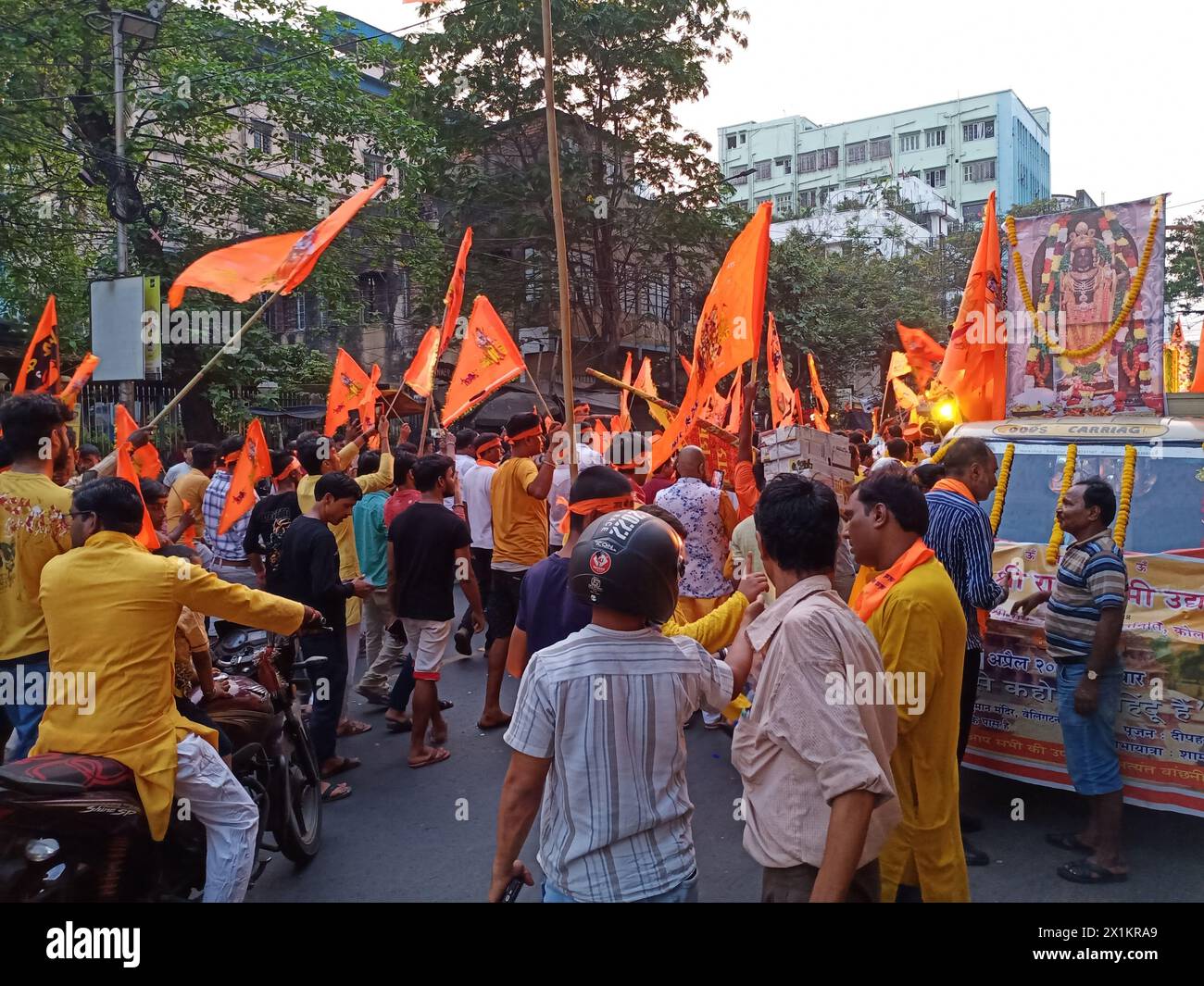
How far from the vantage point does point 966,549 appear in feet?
13.3

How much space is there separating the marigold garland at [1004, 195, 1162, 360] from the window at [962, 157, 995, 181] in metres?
59.1

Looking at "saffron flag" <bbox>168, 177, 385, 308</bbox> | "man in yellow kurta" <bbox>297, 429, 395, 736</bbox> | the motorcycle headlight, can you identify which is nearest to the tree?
"man in yellow kurta" <bbox>297, 429, 395, 736</bbox>

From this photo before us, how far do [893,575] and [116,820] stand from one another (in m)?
2.64

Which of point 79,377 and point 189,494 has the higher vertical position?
point 79,377

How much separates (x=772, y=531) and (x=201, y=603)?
1.96 meters

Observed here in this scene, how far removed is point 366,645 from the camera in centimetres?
720

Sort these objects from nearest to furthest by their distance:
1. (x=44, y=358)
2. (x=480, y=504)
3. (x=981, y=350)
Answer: (x=981, y=350), (x=44, y=358), (x=480, y=504)

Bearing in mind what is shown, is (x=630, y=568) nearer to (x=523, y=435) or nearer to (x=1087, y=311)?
(x=523, y=435)

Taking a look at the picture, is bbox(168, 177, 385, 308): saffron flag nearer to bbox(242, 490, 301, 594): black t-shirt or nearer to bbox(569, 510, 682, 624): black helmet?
bbox(242, 490, 301, 594): black t-shirt

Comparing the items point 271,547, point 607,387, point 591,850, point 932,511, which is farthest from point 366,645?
point 607,387

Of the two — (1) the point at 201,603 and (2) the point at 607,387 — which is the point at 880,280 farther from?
(1) the point at 201,603

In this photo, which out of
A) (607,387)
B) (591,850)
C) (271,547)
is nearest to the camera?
(591,850)

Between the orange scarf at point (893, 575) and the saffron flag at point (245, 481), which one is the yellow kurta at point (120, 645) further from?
the saffron flag at point (245, 481)

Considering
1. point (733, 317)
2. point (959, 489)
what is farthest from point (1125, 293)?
point (733, 317)
